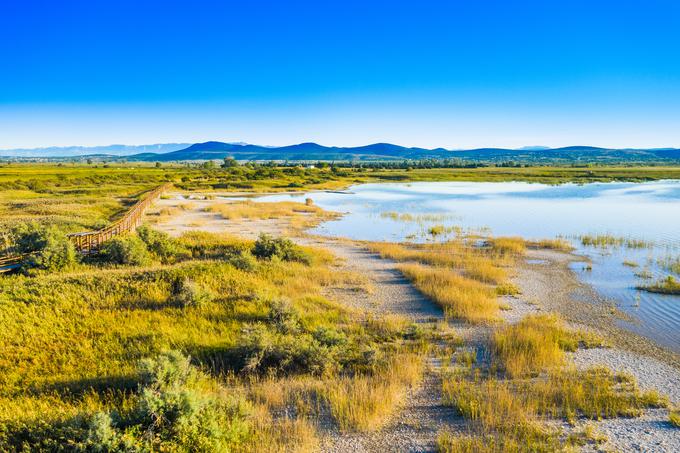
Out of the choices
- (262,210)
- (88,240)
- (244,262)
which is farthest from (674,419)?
(262,210)

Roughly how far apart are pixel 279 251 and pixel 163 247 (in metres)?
7.48

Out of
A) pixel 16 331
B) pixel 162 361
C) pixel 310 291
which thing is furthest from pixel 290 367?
pixel 16 331

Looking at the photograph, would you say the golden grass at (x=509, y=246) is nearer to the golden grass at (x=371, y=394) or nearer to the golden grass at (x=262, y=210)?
the golden grass at (x=371, y=394)

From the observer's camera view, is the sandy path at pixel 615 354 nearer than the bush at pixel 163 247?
Yes

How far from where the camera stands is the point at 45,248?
20.6 m

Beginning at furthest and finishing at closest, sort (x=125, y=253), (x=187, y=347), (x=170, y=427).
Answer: (x=125, y=253) → (x=187, y=347) → (x=170, y=427)

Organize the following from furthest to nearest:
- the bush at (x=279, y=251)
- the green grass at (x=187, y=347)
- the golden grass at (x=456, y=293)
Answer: the bush at (x=279, y=251) < the golden grass at (x=456, y=293) < the green grass at (x=187, y=347)

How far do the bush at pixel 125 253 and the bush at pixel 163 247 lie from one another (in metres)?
1.77

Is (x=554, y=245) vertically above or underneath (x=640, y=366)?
above

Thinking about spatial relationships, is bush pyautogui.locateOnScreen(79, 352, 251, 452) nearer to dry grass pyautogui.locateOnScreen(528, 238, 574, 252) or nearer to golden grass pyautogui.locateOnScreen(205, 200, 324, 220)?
dry grass pyautogui.locateOnScreen(528, 238, 574, 252)

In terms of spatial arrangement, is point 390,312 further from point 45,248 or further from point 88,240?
point 88,240

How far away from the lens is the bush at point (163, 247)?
79.2 feet

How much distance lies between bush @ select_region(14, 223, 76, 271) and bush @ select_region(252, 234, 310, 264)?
9.47m

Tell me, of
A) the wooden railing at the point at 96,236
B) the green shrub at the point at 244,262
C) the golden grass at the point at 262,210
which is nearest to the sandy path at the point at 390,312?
the wooden railing at the point at 96,236
